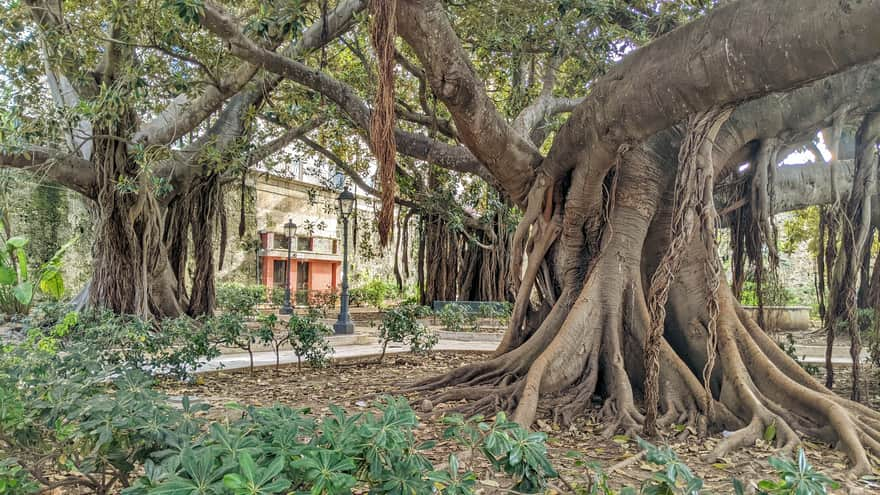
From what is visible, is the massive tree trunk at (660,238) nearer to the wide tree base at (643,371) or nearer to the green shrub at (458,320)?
the wide tree base at (643,371)

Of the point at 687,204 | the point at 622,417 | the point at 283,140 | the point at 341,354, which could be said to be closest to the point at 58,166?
the point at 283,140

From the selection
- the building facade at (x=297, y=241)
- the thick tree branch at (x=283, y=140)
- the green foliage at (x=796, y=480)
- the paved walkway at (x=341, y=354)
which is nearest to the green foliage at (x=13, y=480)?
the green foliage at (x=796, y=480)

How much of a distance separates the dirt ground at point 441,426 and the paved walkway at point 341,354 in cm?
29

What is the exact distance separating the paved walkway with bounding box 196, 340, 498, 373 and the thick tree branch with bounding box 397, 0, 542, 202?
3210mm

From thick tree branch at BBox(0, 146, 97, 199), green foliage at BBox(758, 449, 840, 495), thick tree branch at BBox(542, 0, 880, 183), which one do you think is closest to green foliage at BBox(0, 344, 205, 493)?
green foliage at BBox(758, 449, 840, 495)

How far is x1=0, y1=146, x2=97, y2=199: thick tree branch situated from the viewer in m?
6.26

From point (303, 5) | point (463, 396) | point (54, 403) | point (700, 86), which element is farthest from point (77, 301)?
point (700, 86)

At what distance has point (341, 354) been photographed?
270 inches

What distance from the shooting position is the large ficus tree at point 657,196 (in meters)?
2.66

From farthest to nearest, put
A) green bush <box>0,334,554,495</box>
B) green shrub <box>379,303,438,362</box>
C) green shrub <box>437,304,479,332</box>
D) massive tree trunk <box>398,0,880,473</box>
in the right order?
green shrub <box>437,304,479,332</box>, green shrub <box>379,303,438,362</box>, massive tree trunk <box>398,0,880,473</box>, green bush <box>0,334,554,495</box>

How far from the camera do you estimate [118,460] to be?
1492 mm

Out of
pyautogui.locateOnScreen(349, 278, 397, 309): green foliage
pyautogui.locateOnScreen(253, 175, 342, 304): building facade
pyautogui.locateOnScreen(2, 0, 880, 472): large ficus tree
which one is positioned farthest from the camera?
pyautogui.locateOnScreen(253, 175, 342, 304): building facade

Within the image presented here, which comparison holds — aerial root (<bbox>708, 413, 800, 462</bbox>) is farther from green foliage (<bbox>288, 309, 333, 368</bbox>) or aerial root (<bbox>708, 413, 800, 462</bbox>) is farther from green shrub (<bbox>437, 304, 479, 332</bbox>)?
green shrub (<bbox>437, 304, 479, 332</bbox>)

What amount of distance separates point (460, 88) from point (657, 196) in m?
1.95
